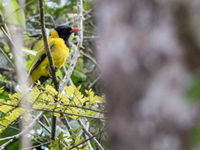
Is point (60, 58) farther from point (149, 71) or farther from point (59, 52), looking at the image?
point (149, 71)

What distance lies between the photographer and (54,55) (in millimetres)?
4582

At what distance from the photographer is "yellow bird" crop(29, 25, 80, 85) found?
451cm

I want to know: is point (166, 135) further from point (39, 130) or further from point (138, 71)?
point (39, 130)

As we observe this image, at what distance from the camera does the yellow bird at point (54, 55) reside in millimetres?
4508

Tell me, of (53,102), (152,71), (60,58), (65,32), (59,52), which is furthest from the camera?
(65,32)

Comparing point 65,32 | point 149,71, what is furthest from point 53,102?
point 65,32

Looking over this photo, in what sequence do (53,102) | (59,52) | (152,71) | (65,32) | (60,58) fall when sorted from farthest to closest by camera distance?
(65,32), (59,52), (60,58), (53,102), (152,71)

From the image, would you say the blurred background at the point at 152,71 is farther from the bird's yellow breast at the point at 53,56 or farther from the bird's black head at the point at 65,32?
the bird's black head at the point at 65,32

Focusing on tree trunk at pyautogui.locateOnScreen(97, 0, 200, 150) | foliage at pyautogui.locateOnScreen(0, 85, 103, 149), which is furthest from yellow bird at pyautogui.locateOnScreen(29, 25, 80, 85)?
tree trunk at pyautogui.locateOnScreen(97, 0, 200, 150)

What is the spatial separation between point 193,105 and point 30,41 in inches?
197

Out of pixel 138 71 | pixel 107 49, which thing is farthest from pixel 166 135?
pixel 107 49

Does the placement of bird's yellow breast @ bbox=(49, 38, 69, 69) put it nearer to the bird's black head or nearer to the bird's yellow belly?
the bird's yellow belly

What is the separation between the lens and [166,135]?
2.75 ft

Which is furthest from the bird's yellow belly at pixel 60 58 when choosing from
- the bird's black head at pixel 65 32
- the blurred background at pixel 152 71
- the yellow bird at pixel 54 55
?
the blurred background at pixel 152 71
